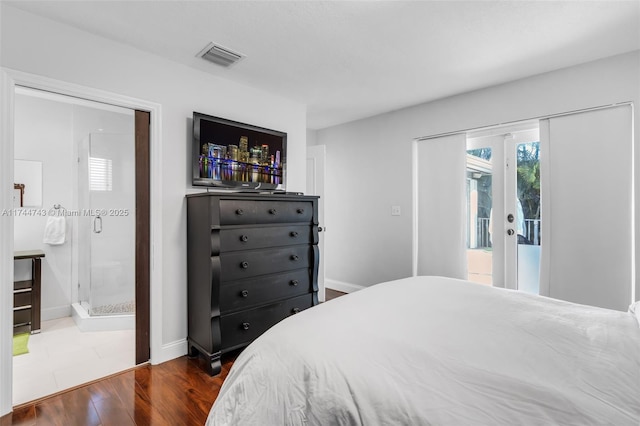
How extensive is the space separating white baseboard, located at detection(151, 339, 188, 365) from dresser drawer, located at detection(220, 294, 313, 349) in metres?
0.50

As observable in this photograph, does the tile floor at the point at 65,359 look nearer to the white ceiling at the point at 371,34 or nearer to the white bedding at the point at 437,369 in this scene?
the white bedding at the point at 437,369

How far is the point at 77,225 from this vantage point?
3512 mm

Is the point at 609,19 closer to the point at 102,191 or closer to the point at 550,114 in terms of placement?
the point at 550,114

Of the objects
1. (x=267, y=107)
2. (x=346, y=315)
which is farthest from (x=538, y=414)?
(x=267, y=107)

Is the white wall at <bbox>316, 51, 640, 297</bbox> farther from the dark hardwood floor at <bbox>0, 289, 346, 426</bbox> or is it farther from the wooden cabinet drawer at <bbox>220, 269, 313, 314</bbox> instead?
the dark hardwood floor at <bbox>0, 289, 346, 426</bbox>

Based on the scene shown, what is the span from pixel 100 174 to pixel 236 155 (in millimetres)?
1694

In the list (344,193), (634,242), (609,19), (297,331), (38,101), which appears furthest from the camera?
(344,193)

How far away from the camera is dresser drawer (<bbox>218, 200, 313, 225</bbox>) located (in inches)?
91.9

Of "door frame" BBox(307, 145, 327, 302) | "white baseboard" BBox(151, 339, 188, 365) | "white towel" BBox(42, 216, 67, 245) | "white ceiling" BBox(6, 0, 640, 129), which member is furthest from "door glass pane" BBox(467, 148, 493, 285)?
"white towel" BBox(42, 216, 67, 245)

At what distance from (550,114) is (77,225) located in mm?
4999

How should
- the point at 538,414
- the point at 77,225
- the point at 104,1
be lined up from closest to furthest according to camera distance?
the point at 538,414
the point at 104,1
the point at 77,225

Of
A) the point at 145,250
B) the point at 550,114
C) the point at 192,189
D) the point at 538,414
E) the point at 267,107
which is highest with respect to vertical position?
the point at 267,107

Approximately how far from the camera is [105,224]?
3.43 metres

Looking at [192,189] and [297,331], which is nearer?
[297,331]
